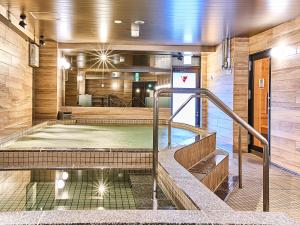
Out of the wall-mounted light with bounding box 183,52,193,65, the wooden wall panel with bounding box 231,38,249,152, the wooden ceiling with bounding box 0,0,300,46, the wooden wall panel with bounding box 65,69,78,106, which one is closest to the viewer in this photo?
the wooden ceiling with bounding box 0,0,300,46

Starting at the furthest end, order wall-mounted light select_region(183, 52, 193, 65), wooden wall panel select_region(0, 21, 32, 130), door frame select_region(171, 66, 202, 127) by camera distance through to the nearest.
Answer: door frame select_region(171, 66, 202, 127) < wall-mounted light select_region(183, 52, 193, 65) < wooden wall panel select_region(0, 21, 32, 130)

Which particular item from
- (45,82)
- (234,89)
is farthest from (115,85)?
(234,89)

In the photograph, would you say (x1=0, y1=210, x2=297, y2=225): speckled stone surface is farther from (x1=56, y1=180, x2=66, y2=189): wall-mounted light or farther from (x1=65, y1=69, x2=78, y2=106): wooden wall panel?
(x1=65, y1=69, x2=78, y2=106): wooden wall panel

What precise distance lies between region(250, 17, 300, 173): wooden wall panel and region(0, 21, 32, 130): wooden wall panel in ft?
15.2

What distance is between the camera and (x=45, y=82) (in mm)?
9039

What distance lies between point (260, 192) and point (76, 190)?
2.19 meters

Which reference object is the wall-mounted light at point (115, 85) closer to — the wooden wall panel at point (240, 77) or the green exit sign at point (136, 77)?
the green exit sign at point (136, 77)

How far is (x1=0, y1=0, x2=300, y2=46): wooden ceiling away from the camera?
510 centimetres

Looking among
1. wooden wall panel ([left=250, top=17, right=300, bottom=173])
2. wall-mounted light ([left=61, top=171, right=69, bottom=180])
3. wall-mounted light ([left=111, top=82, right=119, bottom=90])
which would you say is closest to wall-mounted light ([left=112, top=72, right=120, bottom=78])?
wall-mounted light ([left=111, top=82, right=119, bottom=90])

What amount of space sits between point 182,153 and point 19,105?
168 inches

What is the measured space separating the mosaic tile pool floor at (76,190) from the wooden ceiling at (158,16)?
2.39 m

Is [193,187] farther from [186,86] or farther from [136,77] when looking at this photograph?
[136,77]

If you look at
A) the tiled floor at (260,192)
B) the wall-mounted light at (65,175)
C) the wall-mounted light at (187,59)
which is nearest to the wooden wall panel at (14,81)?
the wall-mounted light at (65,175)

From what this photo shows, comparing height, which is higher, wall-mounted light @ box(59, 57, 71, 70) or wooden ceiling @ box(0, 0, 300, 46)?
wooden ceiling @ box(0, 0, 300, 46)
